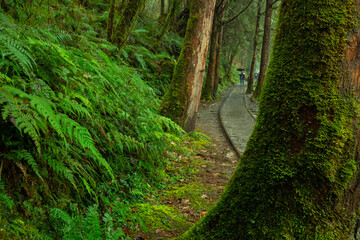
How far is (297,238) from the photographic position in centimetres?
186

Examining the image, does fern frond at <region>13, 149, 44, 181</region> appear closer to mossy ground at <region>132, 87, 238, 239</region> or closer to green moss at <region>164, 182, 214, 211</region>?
mossy ground at <region>132, 87, 238, 239</region>

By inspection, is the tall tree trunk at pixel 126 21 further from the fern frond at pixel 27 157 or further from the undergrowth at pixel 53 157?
→ the fern frond at pixel 27 157

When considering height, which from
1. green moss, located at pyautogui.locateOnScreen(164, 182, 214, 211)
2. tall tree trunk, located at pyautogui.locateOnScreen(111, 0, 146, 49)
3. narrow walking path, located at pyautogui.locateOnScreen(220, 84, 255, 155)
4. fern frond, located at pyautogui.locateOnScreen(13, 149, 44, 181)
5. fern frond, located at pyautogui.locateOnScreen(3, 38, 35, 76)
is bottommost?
green moss, located at pyautogui.locateOnScreen(164, 182, 214, 211)

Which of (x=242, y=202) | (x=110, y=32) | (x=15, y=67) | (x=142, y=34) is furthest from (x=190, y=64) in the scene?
(x=142, y=34)

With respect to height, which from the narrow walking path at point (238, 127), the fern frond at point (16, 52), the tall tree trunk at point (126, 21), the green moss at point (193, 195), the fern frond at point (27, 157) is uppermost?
the tall tree trunk at point (126, 21)

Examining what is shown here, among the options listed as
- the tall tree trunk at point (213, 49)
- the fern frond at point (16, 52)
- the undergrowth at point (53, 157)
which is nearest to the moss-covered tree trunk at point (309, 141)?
the undergrowth at point (53, 157)

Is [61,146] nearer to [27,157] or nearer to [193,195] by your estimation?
[27,157]

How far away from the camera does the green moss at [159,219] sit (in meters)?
3.01

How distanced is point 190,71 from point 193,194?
436 centimetres

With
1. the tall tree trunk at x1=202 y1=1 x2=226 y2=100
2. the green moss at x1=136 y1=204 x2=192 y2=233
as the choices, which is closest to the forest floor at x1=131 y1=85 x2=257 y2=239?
the green moss at x1=136 y1=204 x2=192 y2=233

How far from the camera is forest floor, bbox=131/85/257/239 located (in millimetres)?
3053

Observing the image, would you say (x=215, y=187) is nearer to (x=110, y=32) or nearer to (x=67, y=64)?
(x=67, y=64)

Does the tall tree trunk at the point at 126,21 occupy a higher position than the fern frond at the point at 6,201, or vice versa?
the tall tree trunk at the point at 126,21

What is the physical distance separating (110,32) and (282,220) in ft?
25.2
